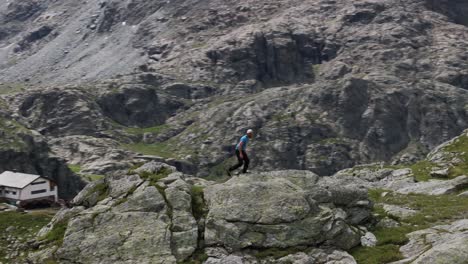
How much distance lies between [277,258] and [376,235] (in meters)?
7.56

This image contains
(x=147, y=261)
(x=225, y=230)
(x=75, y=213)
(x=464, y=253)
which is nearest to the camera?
(x=464, y=253)

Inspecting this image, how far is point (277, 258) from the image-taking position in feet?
90.4

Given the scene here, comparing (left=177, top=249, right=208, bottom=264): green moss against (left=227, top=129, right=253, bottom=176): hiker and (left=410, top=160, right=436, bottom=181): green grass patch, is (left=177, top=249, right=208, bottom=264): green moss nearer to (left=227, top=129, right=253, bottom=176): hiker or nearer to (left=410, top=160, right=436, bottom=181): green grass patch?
(left=227, top=129, right=253, bottom=176): hiker

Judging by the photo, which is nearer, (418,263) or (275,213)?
(418,263)

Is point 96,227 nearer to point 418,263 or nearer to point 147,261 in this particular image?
point 147,261

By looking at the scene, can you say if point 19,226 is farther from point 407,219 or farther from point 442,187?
point 442,187

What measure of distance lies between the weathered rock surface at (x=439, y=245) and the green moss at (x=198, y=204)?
42.0 feet

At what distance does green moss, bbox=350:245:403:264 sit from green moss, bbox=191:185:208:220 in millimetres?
9976

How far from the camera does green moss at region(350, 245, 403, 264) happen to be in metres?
26.8

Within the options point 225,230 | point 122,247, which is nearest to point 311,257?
point 225,230

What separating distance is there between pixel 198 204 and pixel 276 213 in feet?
18.3

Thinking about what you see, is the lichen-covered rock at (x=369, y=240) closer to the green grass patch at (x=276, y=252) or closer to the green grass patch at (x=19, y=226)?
the green grass patch at (x=276, y=252)

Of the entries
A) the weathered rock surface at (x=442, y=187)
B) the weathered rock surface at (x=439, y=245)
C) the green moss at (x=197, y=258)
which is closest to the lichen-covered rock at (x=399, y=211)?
the weathered rock surface at (x=439, y=245)

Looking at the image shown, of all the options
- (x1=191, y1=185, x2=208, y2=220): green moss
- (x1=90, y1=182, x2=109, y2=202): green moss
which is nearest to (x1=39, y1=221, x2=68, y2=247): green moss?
(x1=90, y1=182, x2=109, y2=202): green moss
